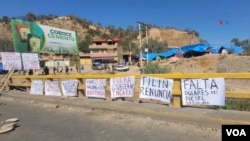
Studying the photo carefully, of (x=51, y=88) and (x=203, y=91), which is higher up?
(x=203, y=91)

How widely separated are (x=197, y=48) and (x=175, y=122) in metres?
53.4

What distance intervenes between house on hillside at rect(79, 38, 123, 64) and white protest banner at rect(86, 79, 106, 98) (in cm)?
8579

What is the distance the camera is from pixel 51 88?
13508 mm

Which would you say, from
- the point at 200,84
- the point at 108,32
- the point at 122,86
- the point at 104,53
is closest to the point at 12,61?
the point at 122,86

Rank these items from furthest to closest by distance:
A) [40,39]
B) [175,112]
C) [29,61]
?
[40,39]
[29,61]
[175,112]

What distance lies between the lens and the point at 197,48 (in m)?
58.8

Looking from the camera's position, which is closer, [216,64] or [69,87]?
[69,87]

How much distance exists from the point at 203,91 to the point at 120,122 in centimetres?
234

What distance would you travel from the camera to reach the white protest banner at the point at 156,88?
8.54 m

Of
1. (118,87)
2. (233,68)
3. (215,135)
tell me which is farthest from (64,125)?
(233,68)

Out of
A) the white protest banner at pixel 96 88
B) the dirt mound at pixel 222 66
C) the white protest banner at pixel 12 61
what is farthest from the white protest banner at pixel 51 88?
the dirt mound at pixel 222 66

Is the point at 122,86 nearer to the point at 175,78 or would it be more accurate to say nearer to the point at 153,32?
the point at 175,78

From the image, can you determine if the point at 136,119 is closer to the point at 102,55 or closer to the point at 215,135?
the point at 215,135

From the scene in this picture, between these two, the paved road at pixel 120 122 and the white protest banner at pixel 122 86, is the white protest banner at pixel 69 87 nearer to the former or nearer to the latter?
the paved road at pixel 120 122
